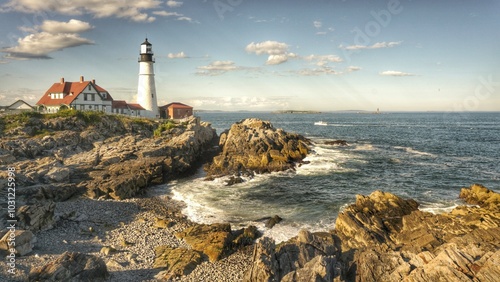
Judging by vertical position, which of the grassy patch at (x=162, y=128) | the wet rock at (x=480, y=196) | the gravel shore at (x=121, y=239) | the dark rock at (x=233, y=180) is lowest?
the gravel shore at (x=121, y=239)

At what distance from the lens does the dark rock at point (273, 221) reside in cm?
2270

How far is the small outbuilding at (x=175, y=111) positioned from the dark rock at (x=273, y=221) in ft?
176

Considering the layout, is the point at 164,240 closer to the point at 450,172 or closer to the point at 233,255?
the point at 233,255

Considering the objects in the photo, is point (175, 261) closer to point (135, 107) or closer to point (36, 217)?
point (36, 217)

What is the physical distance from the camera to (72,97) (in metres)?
59.0

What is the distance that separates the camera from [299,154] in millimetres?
47656

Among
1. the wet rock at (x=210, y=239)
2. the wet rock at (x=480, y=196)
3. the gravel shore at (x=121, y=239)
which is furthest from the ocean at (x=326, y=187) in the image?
the gravel shore at (x=121, y=239)

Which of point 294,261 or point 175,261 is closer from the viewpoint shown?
point 294,261

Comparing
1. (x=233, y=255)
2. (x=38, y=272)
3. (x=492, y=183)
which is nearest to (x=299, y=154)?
(x=492, y=183)

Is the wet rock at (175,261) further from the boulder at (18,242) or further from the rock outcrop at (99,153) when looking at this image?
the rock outcrop at (99,153)

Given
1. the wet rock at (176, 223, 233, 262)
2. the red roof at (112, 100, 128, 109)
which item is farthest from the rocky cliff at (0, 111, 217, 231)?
the red roof at (112, 100, 128, 109)

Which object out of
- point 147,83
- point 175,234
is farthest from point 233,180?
point 147,83

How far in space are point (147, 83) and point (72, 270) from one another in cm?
5589

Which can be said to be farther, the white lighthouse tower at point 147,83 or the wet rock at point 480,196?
the white lighthouse tower at point 147,83
